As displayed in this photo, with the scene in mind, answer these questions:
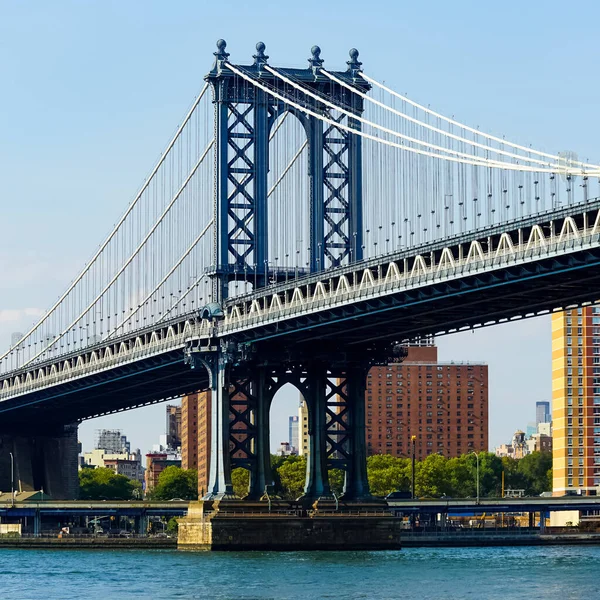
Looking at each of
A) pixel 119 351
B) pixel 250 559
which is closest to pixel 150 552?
pixel 119 351

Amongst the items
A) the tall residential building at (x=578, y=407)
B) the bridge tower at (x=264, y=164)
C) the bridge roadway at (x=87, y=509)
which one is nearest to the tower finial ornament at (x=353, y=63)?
the bridge tower at (x=264, y=164)

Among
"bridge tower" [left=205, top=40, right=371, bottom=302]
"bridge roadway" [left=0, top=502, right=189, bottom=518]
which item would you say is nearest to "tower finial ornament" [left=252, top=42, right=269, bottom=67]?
"bridge tower" [left=205, top=40, right=371, bottom=302]

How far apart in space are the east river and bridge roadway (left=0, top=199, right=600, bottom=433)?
11706 mm

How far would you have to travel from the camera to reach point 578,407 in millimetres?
184250

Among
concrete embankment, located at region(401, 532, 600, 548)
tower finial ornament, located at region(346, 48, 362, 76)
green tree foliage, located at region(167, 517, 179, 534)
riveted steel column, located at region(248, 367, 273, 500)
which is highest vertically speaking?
tower finial ornament, located at region(346, 48, 362, 76)

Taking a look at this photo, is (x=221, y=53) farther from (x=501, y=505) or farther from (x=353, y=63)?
(x=501, y=505)

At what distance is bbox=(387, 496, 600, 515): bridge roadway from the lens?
457 feet

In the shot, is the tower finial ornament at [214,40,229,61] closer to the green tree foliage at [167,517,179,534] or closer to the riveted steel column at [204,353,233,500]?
the riveted steel column at [204,353,233,500]

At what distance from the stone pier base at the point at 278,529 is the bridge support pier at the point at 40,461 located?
64.5 metres

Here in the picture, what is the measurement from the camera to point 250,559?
3679 inches

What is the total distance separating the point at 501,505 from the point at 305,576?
204 ft

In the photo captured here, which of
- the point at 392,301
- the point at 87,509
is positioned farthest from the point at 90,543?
the point at 392,301

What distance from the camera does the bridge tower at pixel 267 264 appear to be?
342ft

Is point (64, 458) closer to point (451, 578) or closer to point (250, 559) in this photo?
point (250, 559)
